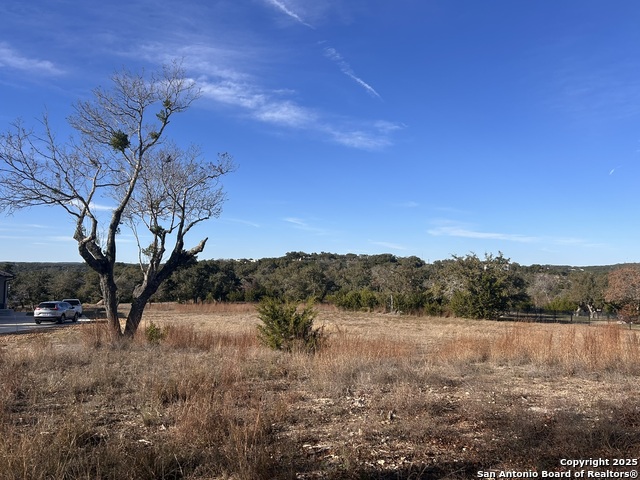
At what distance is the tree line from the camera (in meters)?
39.9

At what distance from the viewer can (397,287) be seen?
163 ft

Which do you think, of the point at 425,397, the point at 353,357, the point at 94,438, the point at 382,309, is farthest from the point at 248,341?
the point at 382,309

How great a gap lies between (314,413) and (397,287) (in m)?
44.1

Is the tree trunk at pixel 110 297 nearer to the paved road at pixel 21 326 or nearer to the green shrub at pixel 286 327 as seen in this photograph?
the green shrub at pixel 286 327

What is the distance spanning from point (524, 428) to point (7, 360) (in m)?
9.84

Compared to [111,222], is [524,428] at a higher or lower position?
lower

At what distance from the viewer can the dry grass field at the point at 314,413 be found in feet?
14.4

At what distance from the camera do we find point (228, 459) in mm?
4379

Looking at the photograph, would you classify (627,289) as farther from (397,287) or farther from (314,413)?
(314,413)

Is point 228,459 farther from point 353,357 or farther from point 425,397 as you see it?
point 353,357

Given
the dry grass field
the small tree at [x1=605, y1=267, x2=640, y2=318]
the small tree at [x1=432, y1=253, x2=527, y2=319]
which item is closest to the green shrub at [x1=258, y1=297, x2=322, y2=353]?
the dry grass field

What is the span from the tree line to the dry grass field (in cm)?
2052

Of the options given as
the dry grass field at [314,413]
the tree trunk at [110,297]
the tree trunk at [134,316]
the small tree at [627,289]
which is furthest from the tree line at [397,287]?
the dry grass field at [314,413]

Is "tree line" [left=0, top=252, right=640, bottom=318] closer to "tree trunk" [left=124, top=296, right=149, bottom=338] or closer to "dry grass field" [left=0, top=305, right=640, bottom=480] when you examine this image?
"tree trunk" [left=124, top=296, right=149, bottom=338]
